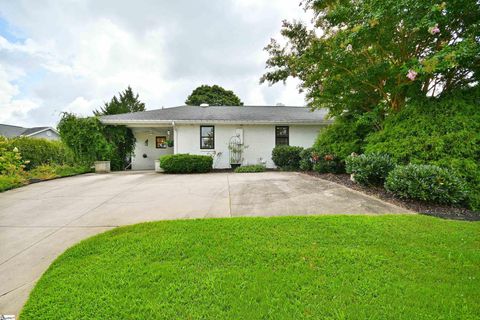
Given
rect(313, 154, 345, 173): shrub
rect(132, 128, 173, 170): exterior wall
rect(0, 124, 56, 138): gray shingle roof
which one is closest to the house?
rect(132, 128, 173, 170): exterior wall

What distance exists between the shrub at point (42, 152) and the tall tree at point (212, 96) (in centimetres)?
1806

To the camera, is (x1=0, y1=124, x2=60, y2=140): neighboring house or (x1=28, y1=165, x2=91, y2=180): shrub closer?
(x1=28, y1=165, x2=91, y2=180): shrub

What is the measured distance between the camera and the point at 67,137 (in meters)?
9.91

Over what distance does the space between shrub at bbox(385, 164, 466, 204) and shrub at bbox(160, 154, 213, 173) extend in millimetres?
7743

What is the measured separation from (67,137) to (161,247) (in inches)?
426

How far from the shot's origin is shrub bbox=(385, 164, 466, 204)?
3959 millimetres

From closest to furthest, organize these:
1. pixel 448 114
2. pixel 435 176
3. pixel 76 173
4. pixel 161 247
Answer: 1. pixel 161 247
2. pixel 435 176
3. pixel 448 114
4. pixel 76 173

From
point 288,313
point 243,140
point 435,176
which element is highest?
point 243,140

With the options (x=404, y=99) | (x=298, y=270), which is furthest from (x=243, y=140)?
(x=298, y=270)

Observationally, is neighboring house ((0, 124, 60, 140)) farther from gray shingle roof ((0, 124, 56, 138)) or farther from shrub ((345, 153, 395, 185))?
shrub ((345, 153, 395, 185))

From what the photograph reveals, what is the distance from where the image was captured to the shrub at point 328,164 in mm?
7809

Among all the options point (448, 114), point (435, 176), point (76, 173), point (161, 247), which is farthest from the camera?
point (76, 173)

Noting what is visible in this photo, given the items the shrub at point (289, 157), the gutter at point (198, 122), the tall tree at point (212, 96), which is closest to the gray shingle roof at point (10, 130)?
the tall tree at point (212, 96)

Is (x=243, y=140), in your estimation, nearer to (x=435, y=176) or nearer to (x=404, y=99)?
(x=404, y=99)
